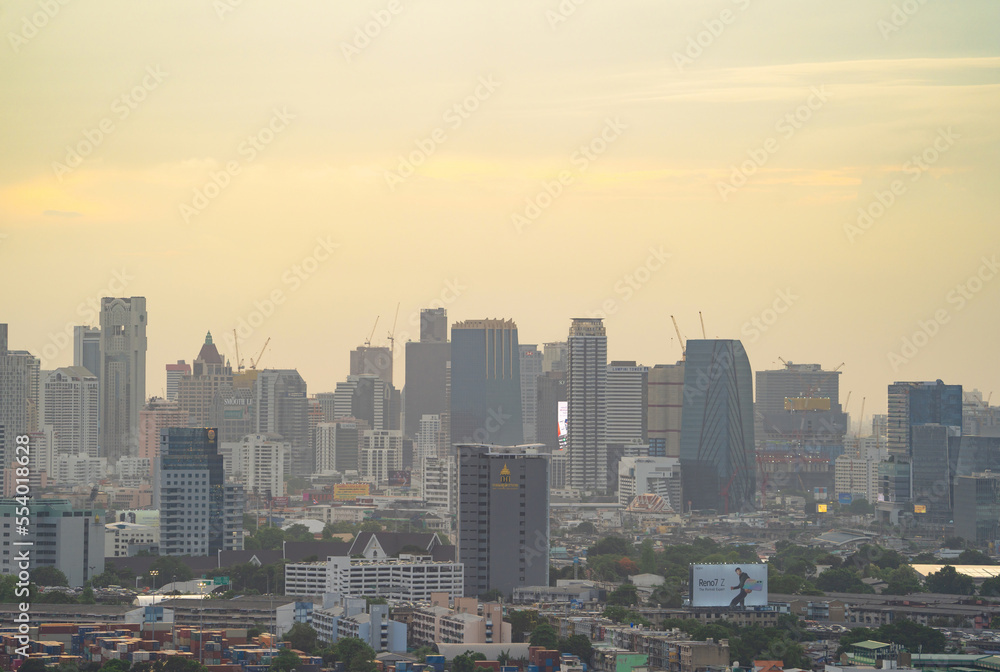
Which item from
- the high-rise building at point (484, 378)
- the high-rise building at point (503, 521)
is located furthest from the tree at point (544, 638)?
the high-rise building at point (484, 378)

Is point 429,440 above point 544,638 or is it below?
above

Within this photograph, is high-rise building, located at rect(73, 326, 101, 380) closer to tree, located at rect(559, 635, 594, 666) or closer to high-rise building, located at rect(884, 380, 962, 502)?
high-rise building, located at rect(884, 380, 962, 502)

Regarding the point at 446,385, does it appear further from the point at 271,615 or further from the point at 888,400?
the point at 271,615

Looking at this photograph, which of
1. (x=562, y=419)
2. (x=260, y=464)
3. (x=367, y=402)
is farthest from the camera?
(x=367, y=402)

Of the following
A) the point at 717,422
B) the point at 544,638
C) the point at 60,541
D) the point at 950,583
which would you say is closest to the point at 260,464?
the point at 717,422

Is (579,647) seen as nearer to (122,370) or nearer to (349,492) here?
(349,492)

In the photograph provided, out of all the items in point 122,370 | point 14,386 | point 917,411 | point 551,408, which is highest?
point 122,370

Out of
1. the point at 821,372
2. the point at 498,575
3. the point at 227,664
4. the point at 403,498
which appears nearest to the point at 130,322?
the point at 403,498

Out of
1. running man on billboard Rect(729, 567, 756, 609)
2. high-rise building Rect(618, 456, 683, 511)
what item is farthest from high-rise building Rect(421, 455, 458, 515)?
running man on billboard Rect(729, 567, 756, 609)
